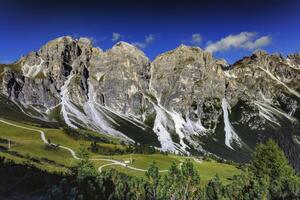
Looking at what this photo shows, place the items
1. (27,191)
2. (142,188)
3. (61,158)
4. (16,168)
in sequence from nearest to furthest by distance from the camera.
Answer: (27,191), (16,168), (142,188), (61,158)

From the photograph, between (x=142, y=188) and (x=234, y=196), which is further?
(x=234, y=196)

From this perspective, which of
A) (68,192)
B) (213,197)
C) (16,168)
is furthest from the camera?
(213,197)

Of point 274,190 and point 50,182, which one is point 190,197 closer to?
point 274,190

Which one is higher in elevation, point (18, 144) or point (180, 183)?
point (18, 144)

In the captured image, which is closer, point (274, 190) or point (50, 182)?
point (50, 182)

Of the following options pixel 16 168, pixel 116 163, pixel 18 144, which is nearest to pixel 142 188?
pixel 16 168

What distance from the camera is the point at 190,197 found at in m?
80.9

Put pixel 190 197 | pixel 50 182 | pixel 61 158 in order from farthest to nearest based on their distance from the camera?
pixel 61 158, pixel 190 197, pixel 50 182

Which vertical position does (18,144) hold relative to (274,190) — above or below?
above

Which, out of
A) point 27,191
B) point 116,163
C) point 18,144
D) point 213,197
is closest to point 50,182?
point 27,191

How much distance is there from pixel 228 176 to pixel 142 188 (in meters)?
103

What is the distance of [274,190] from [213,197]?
10.6 metres

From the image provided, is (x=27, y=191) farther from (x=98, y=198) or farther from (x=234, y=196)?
(x=234, y=196)

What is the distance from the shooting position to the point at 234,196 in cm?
7575
